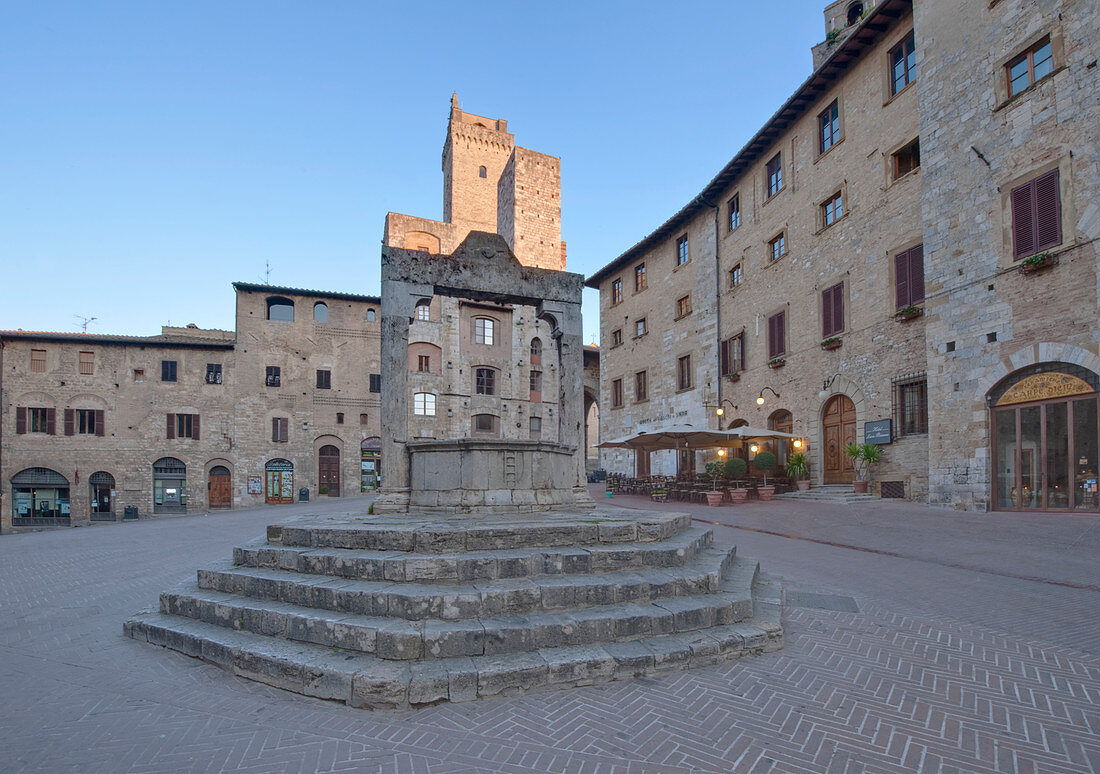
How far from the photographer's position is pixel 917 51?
14.8m

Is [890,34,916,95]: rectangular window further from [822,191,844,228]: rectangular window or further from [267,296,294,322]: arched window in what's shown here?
[267,296,294,322]: arched window

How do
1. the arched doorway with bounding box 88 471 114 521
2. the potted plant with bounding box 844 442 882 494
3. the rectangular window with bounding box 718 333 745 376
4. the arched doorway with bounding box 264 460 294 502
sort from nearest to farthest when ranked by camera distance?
the potted plant with bounding box 844 442 882 494 → the rectangular window with bounding box 718 333 745 376 → the arched doorway with bounding box 88 471 114 521 → the arched doorway with bounding box 264 460 294 502

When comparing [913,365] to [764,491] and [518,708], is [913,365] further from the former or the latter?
[518,708]

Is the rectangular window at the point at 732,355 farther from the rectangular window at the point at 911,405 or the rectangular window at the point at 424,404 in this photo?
the rectangular window at the point at 424,404

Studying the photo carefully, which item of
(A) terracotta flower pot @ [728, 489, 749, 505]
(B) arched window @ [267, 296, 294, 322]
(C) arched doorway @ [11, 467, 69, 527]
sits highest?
(B) arched window @ [267, 296, 294, 322]

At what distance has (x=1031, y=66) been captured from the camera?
12258mm

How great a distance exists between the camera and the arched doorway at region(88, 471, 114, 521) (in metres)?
28.0

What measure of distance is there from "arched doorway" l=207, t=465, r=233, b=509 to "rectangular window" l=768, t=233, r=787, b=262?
89.9ft

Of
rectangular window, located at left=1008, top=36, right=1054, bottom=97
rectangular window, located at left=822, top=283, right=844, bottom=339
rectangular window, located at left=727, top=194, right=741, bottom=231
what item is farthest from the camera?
rectangular window, located at left=727, top=194, right=741, bottom=231

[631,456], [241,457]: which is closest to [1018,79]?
[631,456]

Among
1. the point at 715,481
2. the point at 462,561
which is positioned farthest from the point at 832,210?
the point at 462,561

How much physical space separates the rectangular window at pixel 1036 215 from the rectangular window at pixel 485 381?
24855 millimetres

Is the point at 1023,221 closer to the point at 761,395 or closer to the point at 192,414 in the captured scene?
the point at 761,395

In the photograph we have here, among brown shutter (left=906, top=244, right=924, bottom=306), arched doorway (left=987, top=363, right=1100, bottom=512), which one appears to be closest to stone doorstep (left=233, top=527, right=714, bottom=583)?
arched doorway (left=987, top=363, right=1100, bottom=512)
